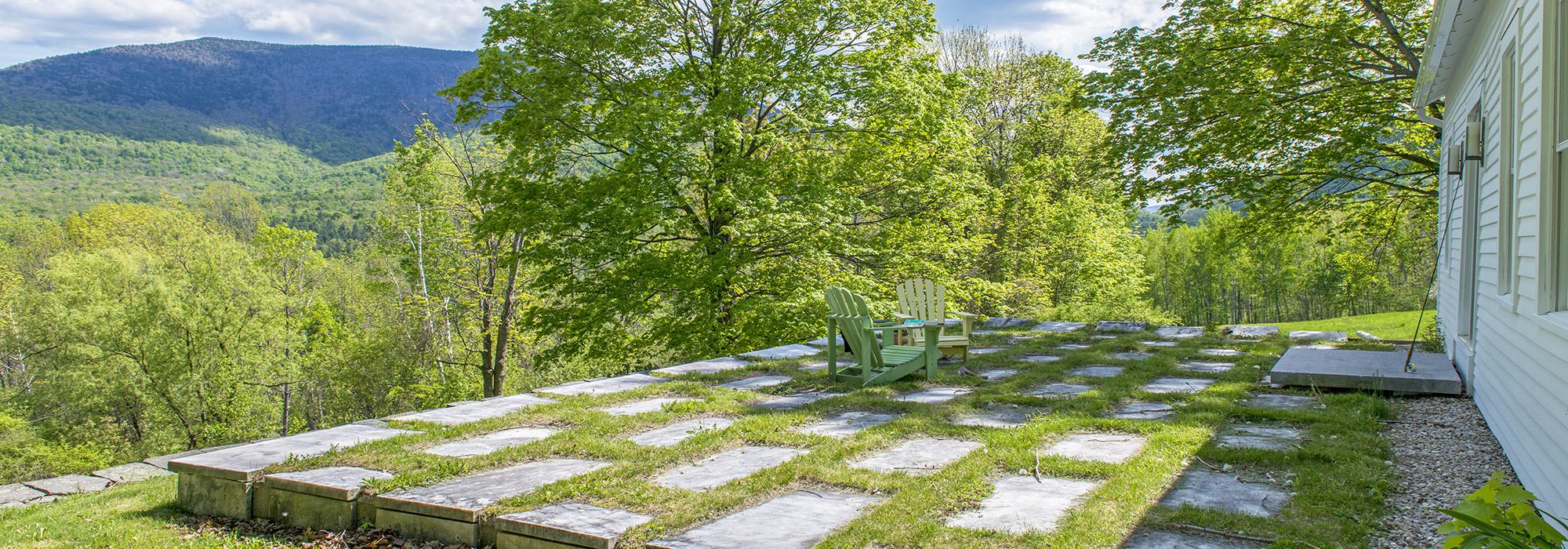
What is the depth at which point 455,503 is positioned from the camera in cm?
280

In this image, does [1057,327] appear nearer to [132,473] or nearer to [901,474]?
[901,474]

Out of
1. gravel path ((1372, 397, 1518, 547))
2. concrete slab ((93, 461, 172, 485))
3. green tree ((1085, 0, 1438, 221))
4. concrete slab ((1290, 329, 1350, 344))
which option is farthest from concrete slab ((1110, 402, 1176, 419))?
concrete slab ((93, 461, 172, 485))

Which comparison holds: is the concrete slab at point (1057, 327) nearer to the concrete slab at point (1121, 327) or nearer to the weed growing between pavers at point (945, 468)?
the concrete slab at point (1121, 327)

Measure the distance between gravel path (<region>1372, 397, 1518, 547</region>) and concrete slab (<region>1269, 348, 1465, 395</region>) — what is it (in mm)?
94

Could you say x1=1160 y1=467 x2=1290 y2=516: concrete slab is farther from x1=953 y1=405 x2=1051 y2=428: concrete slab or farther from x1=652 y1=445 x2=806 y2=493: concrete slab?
x1=652 y1=445 x2=806 y2=493: concrete slab

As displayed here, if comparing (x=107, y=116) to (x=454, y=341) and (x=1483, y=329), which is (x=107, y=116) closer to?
(x=454, y=341)

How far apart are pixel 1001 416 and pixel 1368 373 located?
2.46 m

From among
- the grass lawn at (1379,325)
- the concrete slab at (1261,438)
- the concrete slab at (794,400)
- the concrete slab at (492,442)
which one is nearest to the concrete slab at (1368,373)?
the concrete slab at (1261,438)

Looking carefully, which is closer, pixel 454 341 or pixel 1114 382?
pixel 1114 382

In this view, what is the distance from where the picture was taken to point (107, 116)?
99375 millimetres

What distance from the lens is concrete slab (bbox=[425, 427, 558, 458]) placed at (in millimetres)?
3598

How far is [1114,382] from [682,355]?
6.74 m

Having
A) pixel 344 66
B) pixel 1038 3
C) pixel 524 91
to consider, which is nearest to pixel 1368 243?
pixel 1038 3

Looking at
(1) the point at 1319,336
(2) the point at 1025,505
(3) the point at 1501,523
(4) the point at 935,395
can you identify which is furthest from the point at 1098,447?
(1) the point at 1319,336
